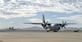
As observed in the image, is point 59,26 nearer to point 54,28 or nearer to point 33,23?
point 54,28

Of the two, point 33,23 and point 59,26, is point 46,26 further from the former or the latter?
point 33,23

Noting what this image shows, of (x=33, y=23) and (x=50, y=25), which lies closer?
(x=50, y=25)

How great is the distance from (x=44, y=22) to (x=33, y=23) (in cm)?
1557

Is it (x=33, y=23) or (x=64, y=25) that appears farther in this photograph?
(x=33, y=23)

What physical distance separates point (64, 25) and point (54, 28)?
262 inches

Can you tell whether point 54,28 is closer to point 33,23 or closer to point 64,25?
point 64,25

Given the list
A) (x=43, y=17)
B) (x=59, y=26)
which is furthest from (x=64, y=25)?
(x=43, y=17)

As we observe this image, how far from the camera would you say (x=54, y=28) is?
489ft

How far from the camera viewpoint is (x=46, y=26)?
14750 centimetres

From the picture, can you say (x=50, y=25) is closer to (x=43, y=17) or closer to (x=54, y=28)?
(x=54, y=28)

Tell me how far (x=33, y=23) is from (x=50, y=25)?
1547 centimetres

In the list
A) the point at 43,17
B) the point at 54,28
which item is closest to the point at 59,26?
the point at 54,28

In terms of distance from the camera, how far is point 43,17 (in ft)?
550

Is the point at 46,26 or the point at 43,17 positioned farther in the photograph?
the point at 43,17
